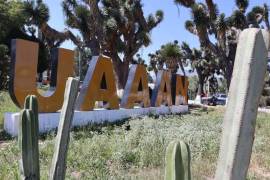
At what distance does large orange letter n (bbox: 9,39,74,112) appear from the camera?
37.6 feet

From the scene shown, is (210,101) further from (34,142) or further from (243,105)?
(243,105)

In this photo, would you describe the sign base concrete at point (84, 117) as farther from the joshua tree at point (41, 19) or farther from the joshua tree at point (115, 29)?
the joshua tree at point (41, 19)

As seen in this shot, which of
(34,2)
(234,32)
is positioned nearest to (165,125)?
(34,2)

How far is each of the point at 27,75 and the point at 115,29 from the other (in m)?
14.0

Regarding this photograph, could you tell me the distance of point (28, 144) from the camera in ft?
12.6

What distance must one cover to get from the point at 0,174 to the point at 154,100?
14328mm

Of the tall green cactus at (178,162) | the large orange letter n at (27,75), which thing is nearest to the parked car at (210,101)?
the large orange letter n at (27,75)

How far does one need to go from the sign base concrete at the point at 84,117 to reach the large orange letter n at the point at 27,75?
1.12 ft

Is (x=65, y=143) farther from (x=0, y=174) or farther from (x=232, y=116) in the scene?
(x=0, y=174)

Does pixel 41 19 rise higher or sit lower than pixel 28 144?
higher

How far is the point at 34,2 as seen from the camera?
82.7 ft

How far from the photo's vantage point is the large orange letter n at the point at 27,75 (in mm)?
11453

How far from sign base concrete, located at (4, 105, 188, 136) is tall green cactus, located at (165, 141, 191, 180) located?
741cm

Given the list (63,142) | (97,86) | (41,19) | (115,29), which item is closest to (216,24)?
(115,29)
